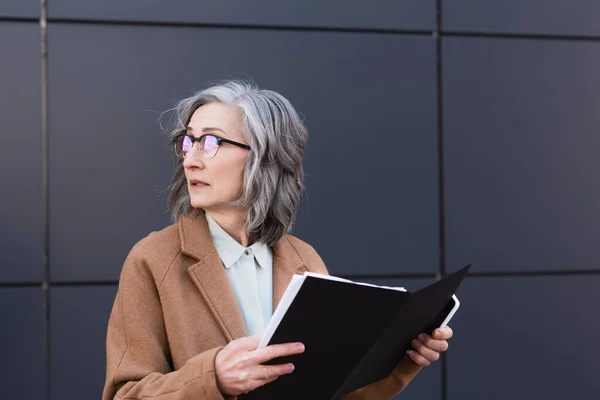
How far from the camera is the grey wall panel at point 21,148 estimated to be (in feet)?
12.1

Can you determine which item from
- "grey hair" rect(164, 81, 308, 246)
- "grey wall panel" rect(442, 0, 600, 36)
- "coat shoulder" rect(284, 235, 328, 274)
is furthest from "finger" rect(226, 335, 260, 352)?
"grey wall panel" rect(442, 0, 600, 36)

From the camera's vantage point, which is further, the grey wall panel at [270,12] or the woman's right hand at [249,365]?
the grey wall panel at [270,12]

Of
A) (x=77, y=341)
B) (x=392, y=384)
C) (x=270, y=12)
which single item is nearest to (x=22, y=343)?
(x=77, y=341)

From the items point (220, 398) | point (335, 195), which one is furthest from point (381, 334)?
point (335, 195)

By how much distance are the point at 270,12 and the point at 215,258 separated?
2305 millimetres

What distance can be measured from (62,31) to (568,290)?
9.53 feet

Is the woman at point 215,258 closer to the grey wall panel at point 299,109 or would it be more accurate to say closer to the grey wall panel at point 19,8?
the grey wall panel at point 299,109

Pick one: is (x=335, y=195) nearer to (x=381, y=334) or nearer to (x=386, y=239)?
(x=386, y=239)

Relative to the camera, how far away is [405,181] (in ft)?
13.4

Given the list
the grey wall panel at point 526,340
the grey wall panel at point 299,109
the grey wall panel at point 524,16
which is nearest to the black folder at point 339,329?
the grey wall panel at point 299,109

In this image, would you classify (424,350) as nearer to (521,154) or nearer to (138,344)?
(138,344)

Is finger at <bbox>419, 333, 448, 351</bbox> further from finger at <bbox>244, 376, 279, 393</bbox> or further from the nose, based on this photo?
the nose

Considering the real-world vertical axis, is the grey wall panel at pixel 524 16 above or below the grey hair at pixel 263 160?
above

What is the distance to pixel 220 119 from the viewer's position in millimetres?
1958
